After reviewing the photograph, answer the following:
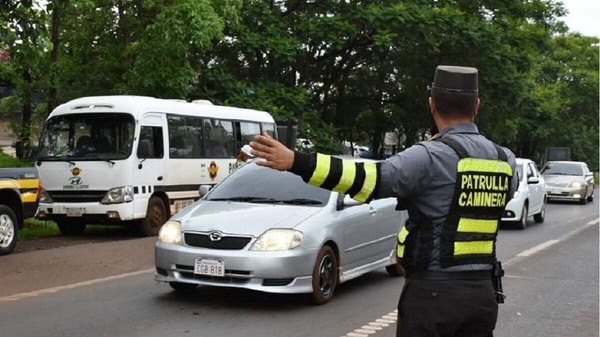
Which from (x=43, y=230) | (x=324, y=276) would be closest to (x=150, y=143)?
(x=43, y=230)

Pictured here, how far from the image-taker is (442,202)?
3.25 metres

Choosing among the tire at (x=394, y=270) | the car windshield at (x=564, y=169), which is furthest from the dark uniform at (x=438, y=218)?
the car windshield at (x=564, y=169)

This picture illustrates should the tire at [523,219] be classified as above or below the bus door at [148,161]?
below

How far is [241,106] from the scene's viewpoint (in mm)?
A: 21672

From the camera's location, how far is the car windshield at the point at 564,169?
96.0 ft

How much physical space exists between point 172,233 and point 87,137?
23.2 feet

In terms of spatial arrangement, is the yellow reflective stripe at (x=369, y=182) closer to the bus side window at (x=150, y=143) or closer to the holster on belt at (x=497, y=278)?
the holster on belt at (x=497, y=278)

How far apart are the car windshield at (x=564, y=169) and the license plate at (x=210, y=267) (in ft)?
78.8

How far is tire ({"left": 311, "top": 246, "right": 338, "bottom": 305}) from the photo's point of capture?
790cm

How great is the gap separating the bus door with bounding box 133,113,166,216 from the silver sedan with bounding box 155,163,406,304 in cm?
578

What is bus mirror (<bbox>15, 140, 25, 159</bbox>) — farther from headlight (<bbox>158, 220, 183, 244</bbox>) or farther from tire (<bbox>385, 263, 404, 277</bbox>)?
tire (<bbox>385, 263, 404, 277</bbox>)

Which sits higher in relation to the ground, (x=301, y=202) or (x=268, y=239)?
(x=301, y=202)

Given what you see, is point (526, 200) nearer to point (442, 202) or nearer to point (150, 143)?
point (150, 143)

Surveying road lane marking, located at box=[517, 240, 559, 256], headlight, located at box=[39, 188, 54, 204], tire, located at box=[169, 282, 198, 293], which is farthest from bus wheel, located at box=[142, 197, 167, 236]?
road lane marking, located at box=[517, 240, 559, 256]
